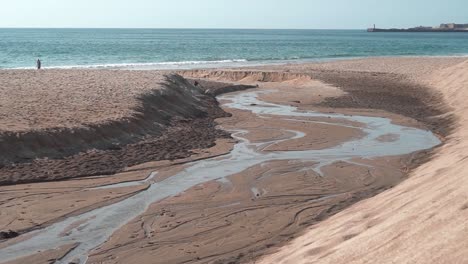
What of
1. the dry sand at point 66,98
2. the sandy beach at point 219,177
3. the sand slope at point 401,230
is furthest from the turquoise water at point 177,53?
the sand slope at point 401,230

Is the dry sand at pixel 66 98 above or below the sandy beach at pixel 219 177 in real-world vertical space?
above

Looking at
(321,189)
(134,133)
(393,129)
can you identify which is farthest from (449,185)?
(393,129)

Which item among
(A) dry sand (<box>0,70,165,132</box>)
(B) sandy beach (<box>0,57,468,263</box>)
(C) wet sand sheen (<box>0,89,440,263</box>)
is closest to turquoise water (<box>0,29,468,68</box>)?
(A) dry sand (<box>0,70,165,132</box>)

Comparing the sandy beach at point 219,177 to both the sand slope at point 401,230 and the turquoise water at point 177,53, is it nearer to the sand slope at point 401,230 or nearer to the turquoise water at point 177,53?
the sand slope at point 401,230

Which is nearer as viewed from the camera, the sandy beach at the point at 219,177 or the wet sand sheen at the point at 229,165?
→ the sandy beach at the point at 219,177

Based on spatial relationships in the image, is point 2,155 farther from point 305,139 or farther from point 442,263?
point 442,263

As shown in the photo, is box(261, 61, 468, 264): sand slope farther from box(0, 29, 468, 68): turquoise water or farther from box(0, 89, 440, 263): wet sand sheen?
box(0, 29, 468, 68): turquoise water
